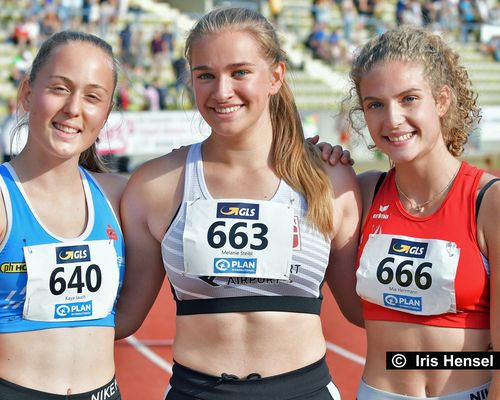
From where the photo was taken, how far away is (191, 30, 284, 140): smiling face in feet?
10.1

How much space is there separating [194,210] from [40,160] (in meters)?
0.61

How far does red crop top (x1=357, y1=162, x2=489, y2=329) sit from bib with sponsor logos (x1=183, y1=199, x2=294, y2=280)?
0.33 metres

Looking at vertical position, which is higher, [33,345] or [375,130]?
[375,130]

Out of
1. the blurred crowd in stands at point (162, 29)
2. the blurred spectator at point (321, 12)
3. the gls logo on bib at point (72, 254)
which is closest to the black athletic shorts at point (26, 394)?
the gls logo on bib at point (72, 254)

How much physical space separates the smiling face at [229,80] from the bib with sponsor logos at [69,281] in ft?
2.11

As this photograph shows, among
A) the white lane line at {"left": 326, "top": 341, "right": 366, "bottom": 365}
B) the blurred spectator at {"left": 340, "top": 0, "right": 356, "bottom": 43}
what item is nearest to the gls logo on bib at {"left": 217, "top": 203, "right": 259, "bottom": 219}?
the white lane line at {"left": 326, "top": 341, "right": 366, "bottom": 365}

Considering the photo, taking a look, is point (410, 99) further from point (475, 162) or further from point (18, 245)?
point (475, 162)

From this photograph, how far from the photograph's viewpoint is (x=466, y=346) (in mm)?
3031

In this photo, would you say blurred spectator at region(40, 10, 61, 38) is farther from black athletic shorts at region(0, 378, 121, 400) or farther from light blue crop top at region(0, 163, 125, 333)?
black athletic shorts at region(0, 378, 121, 400)

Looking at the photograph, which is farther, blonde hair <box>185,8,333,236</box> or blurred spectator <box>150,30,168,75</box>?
blurred spectator <box>150,30,168,75</box>

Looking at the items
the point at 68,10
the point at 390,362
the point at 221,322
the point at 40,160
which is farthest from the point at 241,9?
the point at 68,10

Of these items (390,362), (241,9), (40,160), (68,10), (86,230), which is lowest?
(390,362)

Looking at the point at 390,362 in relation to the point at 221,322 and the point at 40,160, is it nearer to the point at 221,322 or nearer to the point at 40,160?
the point at 221,322

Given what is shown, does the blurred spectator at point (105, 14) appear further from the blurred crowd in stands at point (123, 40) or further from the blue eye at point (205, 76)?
the blue eye at point (205, 76)
